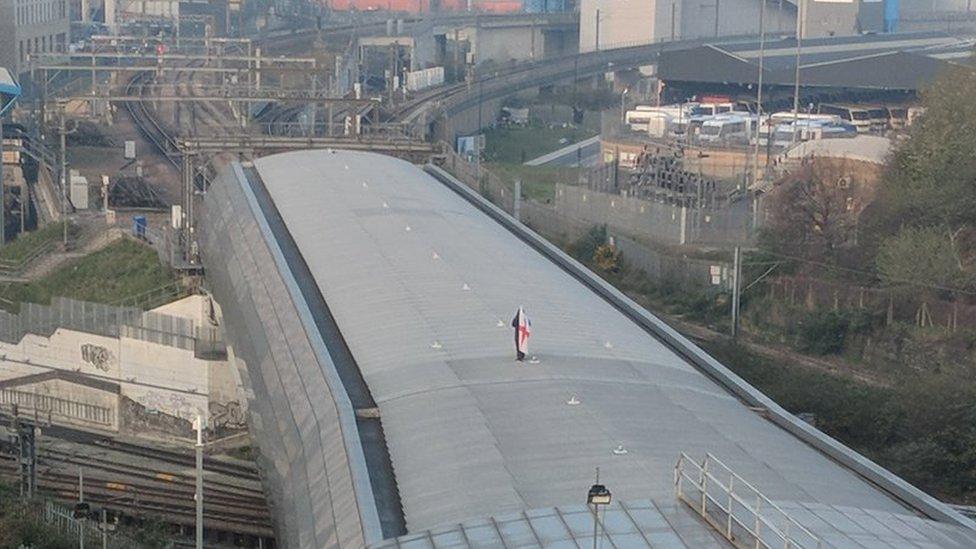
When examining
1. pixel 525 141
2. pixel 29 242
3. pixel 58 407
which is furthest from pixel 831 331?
pixel 525 141

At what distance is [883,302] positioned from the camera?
26.1 meters

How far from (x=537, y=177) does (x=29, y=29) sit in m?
18.4

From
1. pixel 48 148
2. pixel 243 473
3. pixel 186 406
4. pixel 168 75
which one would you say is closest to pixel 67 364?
pixel 186 406

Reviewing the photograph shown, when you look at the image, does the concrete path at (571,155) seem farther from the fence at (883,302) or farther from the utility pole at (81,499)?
the utility pole at (81,499)

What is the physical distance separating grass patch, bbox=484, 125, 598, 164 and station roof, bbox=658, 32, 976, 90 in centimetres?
365

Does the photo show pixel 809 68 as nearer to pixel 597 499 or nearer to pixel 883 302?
pixel 883 302

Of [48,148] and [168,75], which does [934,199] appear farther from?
[168,75]

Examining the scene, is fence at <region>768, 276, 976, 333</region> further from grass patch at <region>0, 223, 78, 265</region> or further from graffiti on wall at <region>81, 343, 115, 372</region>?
grass patch at <region>0, 223, 78, 265</region>

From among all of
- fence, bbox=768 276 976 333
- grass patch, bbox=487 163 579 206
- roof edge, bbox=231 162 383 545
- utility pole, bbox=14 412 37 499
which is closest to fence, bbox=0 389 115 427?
roof edge, bbox=231 162 383 545

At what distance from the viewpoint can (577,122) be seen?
6319 centimetres

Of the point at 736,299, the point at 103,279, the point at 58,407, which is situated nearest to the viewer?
the point at 58,407

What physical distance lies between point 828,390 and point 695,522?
11.0 meters

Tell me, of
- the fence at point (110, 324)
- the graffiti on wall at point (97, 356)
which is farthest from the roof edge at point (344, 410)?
the graffiti on wall at point (97, 356)

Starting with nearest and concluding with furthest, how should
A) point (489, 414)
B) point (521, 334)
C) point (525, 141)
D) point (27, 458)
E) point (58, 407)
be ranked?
point (489, 414) → point (521, 334) → point (27, 458) → point (58, 407) → point (525, 141)
